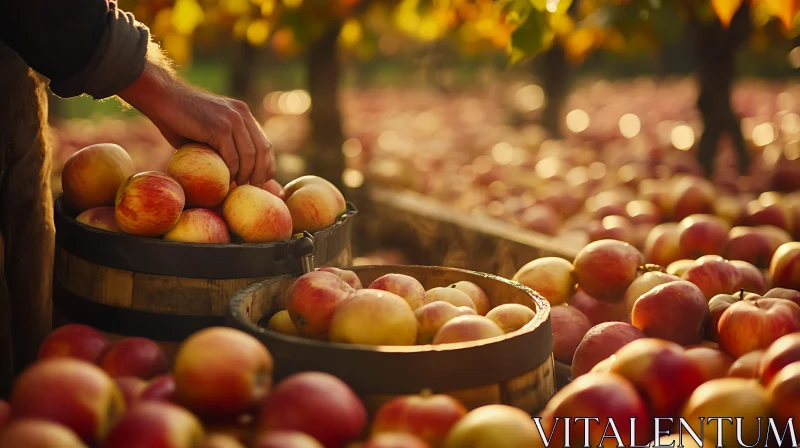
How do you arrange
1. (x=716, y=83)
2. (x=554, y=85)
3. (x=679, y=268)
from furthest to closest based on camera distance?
(x=554, y=85)
(x=716, y=83)
(x=679, y=268)

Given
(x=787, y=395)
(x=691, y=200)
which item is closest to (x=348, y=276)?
(x=787, y=395)

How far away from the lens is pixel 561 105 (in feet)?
24.2

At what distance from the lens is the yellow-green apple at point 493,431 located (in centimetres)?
122

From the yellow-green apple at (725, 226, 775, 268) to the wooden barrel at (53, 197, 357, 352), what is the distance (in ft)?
5.87

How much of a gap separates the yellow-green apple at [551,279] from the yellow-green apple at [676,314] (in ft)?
1.56

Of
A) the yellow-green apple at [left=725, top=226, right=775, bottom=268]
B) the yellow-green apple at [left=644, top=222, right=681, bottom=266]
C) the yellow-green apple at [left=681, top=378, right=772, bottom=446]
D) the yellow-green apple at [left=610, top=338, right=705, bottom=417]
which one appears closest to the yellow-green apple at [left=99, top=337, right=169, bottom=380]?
the yellow-green apple at [left=610, top=338, right=705, bottom=417]

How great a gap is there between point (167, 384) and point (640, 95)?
1172cm

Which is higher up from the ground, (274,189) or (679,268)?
(274,189)

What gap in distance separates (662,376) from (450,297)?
56 centimetres

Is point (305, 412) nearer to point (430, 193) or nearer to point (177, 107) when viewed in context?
point (177, 107)

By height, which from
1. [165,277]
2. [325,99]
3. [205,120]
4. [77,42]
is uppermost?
[325,99]

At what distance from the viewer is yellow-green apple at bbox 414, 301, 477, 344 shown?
1.69 metres

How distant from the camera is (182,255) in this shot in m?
1.87

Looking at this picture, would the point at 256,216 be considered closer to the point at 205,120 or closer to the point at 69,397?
the point at 205,120
